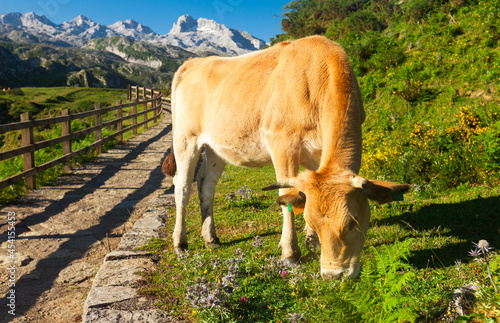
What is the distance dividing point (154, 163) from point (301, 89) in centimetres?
925

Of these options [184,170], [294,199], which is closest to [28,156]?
[184,170]

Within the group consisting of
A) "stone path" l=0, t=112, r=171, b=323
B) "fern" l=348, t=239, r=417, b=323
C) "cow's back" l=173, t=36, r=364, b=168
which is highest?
"cow's back" l=173, t=36, r=364, b=168

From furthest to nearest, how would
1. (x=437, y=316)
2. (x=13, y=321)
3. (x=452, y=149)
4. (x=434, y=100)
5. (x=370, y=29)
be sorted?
(x=370, y=29)
(x=434, y=100)
(x=452, y=149)
(x=13, y=321)
(x=437, y=316)

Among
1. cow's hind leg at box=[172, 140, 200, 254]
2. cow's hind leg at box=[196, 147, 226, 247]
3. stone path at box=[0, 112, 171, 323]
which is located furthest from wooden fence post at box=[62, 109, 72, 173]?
cow's hind leg at box=[196, 147, 226, 247]

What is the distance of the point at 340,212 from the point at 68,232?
4.95m

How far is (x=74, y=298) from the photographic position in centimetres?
399

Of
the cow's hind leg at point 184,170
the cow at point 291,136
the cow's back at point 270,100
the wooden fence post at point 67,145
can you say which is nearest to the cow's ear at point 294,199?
the cow at point 291,136

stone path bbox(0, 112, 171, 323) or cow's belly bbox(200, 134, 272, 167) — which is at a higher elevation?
cow's belly bbox(200, 134, 272, 167)

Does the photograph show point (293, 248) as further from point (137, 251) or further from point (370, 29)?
point (370, 29)

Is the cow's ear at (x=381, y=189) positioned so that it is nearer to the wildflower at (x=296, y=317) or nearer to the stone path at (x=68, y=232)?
the wildflower at (x=296, y=317)

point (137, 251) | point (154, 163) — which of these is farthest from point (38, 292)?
point (154, 163)

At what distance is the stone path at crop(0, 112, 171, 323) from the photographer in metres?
3.93

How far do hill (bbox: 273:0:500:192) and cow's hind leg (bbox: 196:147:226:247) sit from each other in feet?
10.1

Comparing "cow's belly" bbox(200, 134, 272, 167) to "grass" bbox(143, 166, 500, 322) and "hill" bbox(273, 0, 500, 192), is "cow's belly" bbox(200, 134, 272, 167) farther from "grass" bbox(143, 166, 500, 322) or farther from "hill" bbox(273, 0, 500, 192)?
"hill" bbox(273, 0, 500, 192)
